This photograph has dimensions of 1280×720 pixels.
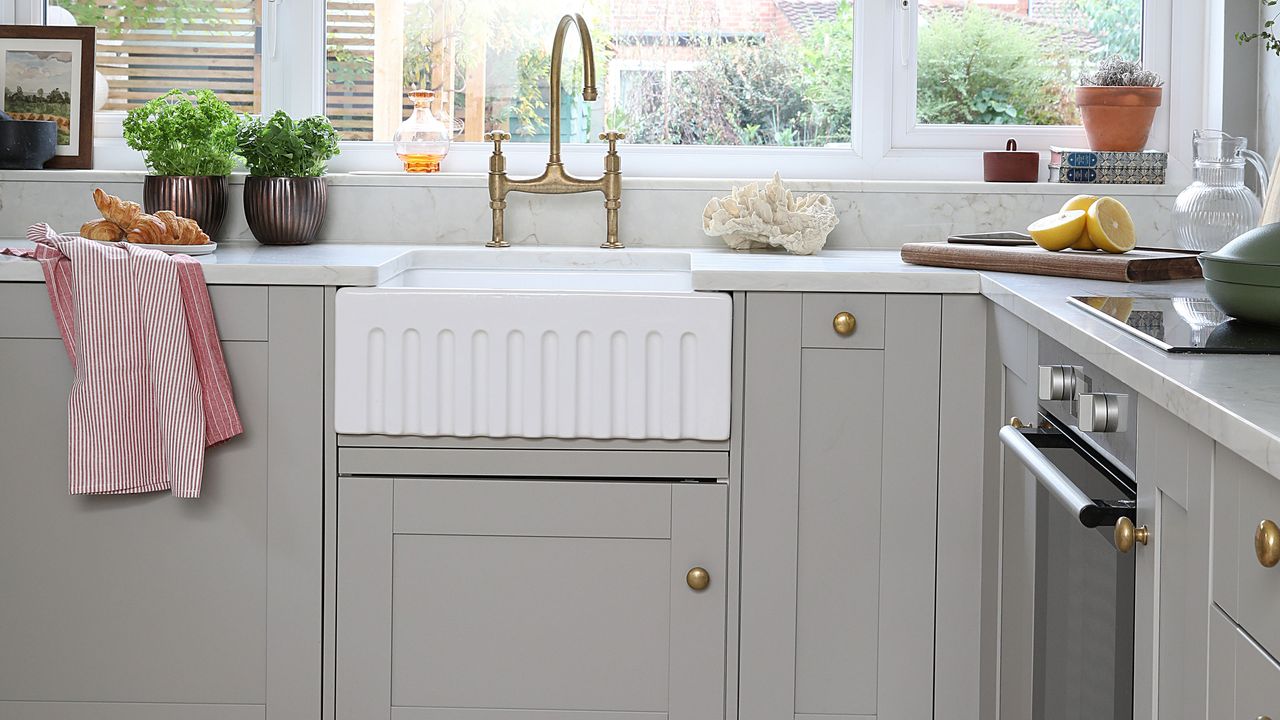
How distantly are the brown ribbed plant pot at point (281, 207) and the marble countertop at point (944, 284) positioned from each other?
4 centimetres

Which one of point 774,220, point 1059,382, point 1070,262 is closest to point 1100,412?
point 1059,382

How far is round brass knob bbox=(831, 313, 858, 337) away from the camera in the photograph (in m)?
2.03

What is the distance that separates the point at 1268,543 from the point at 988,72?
81.7 inches

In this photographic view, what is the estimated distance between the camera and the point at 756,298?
204 cm

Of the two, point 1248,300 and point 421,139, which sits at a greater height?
point 421,139

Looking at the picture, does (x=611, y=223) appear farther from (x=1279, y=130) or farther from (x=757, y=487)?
(x=1279, y=130)

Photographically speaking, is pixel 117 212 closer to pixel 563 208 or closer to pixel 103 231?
pixel 103 231

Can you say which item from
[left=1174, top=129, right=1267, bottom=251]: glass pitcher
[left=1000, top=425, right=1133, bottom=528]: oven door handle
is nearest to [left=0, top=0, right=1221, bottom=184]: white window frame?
[left=1174, top=129, right=1267, bottom=251]: glass pitcher

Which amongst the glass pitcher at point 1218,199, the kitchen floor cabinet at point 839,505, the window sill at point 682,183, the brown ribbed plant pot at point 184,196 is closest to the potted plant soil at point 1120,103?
the window sill at point 682,183

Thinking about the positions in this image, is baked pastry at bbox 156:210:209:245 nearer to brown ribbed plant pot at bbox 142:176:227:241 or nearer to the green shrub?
brown ribbed plant pot at bbox 142:176:227:241

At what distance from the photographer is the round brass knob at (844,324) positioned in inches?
79.7

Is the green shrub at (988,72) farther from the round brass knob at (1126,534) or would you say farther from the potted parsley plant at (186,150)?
the round brass knob at (1126,534)

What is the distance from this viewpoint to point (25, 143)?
102 inches

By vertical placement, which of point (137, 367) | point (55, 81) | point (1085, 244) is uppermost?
point (55, 81)
